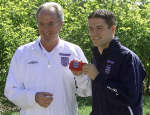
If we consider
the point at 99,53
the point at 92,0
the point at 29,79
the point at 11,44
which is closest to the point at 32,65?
the point at 29,79

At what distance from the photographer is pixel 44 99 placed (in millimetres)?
3170

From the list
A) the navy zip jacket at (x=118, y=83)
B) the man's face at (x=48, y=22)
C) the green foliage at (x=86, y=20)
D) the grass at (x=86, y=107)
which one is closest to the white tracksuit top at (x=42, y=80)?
the man's face at (x=48, y=22)

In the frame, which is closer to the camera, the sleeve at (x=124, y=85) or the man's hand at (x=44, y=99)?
the sleeve at (x=124, y=85)

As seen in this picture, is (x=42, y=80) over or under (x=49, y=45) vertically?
under

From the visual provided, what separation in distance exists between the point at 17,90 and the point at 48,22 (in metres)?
0.75

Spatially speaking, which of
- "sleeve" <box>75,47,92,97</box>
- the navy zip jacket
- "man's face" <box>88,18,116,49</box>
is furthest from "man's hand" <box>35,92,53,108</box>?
"man's face" <box>88,18,116,49</box>

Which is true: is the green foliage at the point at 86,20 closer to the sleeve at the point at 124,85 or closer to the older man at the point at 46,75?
the older man at the point at 46,75

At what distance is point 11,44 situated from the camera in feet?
27.9

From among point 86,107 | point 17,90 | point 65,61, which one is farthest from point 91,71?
point 86,107

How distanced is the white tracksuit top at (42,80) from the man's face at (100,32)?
1.35ft

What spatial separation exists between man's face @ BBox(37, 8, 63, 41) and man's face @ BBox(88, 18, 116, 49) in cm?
38

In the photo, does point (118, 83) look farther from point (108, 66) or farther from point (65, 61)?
point (65, 61)

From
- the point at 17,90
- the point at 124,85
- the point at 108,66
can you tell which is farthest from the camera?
the point at 17,90

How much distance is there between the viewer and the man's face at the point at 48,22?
328 centimetres
